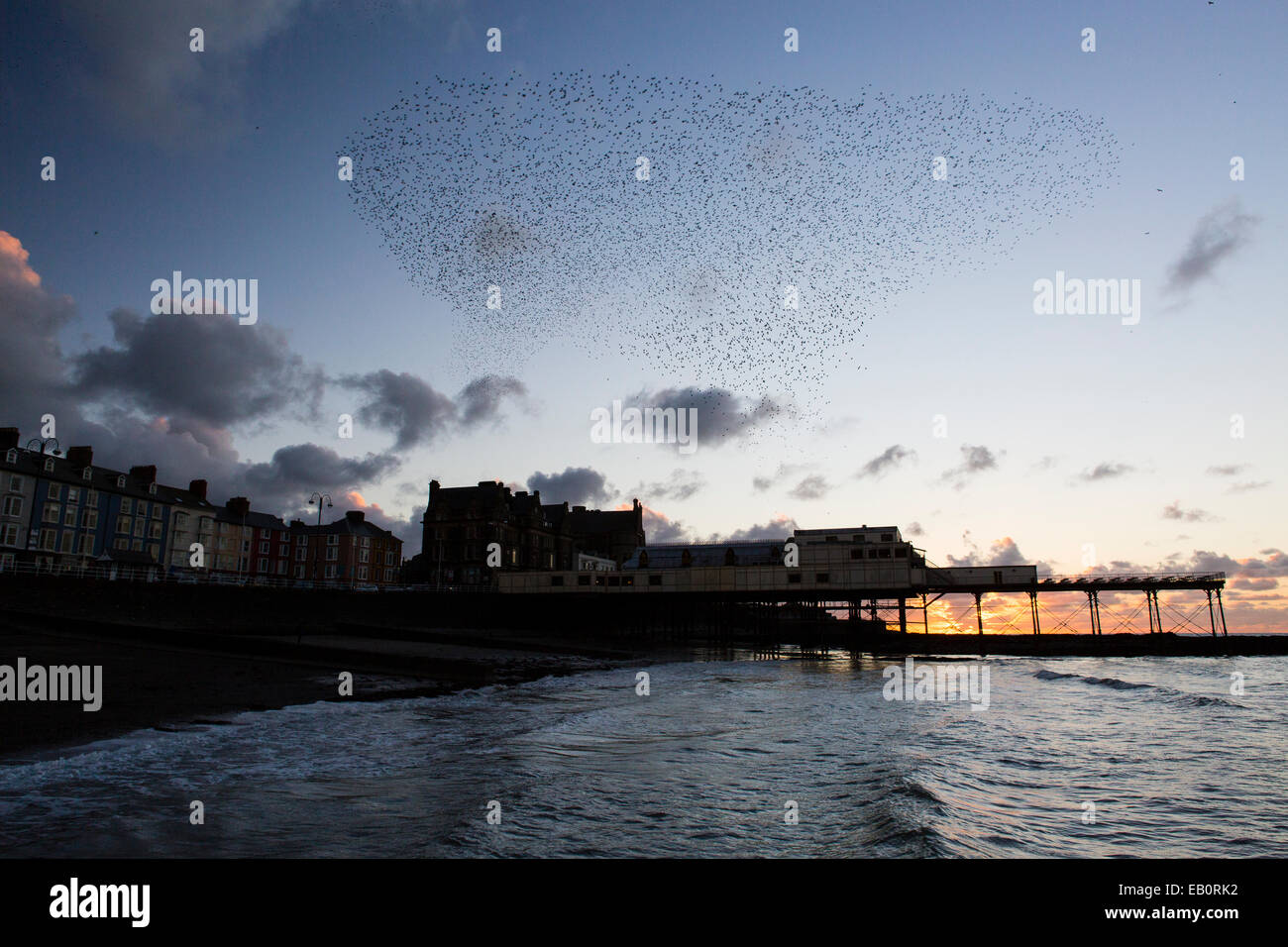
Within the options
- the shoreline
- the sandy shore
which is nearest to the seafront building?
the shoreline

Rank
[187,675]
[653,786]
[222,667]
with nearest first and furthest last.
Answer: [653,786]
[187,675]
[222,667]

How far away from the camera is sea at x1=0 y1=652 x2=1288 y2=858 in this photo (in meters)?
8.70

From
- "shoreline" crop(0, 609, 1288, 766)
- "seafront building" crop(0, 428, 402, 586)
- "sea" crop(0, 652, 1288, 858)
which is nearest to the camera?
"sea" crop(0, 652, 1288, 858)

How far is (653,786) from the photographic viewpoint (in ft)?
38.7

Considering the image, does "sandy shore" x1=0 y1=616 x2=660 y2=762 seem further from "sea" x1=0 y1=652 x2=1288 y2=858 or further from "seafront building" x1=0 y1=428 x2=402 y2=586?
"seafront building" x1=0 y1=428 x2=402 y2=586

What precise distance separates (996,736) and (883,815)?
8.93 metres

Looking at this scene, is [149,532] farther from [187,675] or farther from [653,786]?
[653,786]

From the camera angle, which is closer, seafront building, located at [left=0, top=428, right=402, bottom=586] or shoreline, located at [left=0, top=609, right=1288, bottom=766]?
shoreline, located at [left=0, top=609, right=1288, bottom=766]

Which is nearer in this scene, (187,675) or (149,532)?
(187,675)

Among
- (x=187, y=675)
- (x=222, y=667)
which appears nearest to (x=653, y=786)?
(x=187, y=675)

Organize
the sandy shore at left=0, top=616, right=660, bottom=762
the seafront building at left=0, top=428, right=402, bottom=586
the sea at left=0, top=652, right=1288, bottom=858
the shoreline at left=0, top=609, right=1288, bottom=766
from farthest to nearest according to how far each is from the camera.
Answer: the seafront building at left=0, top=428, right=402, bottom=586 → the shoreline at left=0, top=609, right=1288, bottom=766 → the sandy shore at left=0, top=616, right=660, bottom=762 → the sea at left=0, top=652, right=1288, bottom=858

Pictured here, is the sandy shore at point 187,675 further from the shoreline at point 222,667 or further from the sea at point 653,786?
the sea at point 653,786

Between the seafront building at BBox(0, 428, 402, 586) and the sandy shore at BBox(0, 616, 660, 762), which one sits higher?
the seafront building at BBox(0, 428, 402, 586)

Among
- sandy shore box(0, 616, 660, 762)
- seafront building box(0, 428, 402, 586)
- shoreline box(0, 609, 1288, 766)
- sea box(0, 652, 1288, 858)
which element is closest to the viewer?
sea box(0, 652, 1288, 858)
